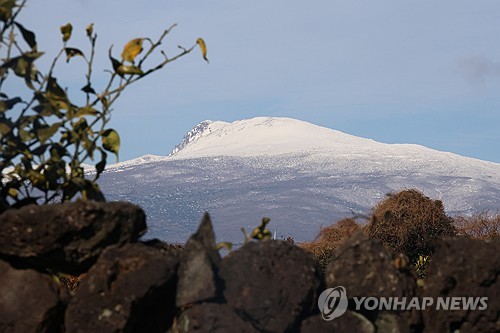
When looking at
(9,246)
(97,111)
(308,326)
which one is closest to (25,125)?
(97,111)

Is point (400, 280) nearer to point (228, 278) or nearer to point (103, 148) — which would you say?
point (228, 278)

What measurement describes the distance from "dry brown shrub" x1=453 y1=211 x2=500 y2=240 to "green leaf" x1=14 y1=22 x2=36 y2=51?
32.4 ft

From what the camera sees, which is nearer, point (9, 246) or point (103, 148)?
point (9, 246)

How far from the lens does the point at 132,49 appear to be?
7898 mm

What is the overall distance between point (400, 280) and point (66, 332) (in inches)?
101

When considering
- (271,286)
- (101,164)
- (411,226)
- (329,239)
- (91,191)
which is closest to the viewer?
(271,286)

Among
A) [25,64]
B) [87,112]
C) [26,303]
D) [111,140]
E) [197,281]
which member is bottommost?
[26,303]

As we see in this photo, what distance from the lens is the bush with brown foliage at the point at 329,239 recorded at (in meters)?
16.8

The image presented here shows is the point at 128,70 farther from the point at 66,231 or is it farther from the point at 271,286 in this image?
the point at 271,286

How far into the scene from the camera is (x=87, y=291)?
22.6ft

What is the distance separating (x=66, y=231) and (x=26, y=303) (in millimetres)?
746

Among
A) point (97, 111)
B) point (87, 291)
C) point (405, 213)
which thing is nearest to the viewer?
point (87, 291)

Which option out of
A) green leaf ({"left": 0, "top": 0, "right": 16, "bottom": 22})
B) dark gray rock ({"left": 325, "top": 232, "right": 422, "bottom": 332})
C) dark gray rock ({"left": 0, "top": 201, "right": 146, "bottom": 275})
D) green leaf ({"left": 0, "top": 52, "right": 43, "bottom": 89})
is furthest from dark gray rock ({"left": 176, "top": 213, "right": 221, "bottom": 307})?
green leaf ({"left": 0, "top": 0, "right": 16, "bottom": 22})

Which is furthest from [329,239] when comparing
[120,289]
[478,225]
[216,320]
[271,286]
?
[120,289]
